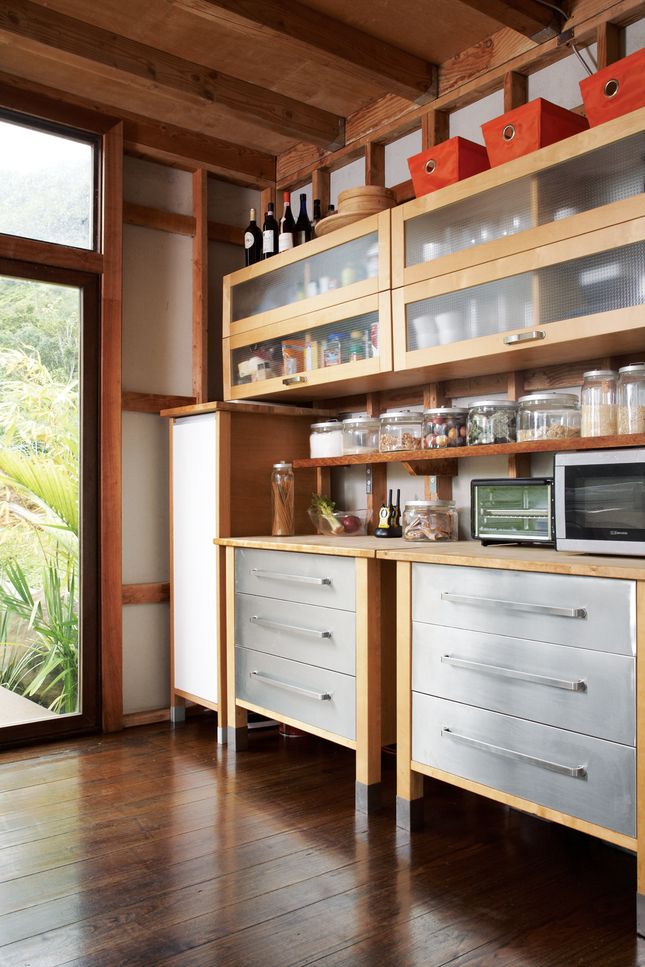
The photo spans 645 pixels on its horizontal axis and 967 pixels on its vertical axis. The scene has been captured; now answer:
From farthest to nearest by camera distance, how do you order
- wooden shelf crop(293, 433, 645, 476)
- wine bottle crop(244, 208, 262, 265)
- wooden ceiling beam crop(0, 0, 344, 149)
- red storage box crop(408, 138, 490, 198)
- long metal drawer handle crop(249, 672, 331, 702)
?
wine bottle crop(244, 208, 262, 265), wooden ceiling beam crop(0, 0, 344, 149), long metal drawer handle crop(249, 672, 331, 702), red storage box crop(408, 138, 490, 198), wooden shelf crop(293, 433, 645, 476)

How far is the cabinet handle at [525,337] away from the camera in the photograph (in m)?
2.36

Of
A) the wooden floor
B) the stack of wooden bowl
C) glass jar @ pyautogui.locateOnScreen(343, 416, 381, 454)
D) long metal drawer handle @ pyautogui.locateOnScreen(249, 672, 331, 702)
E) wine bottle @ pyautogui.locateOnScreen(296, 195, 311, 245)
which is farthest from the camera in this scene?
wine bottle @ pyautogui.locateOnScreen(296, 195, 311, 245)

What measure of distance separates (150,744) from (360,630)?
49.3 inches

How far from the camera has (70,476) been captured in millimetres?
3484

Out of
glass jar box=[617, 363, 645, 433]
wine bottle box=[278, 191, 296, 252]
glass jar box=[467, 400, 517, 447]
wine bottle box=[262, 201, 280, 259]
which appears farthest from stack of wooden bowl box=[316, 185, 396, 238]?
glass jar box=[617, 363, 645, 433]

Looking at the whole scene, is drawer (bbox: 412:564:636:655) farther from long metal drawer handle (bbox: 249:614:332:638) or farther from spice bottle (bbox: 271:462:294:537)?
spice bottle (bbox: 271:462:294:537)

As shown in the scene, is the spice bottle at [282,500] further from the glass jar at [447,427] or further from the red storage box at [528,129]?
the red storage box at [528,129]

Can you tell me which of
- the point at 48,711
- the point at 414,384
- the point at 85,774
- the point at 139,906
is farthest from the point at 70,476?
the point at 139,906

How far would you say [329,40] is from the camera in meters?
2.88

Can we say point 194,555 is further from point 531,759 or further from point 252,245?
point 531,759

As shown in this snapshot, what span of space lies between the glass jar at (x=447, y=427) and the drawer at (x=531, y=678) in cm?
77

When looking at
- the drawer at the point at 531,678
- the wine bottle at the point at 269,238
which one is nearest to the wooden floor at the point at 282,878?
the drawer at the point at 531,678

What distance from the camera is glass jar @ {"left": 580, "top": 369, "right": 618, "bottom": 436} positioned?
232cm

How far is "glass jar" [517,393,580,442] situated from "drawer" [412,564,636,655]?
0.57 m
